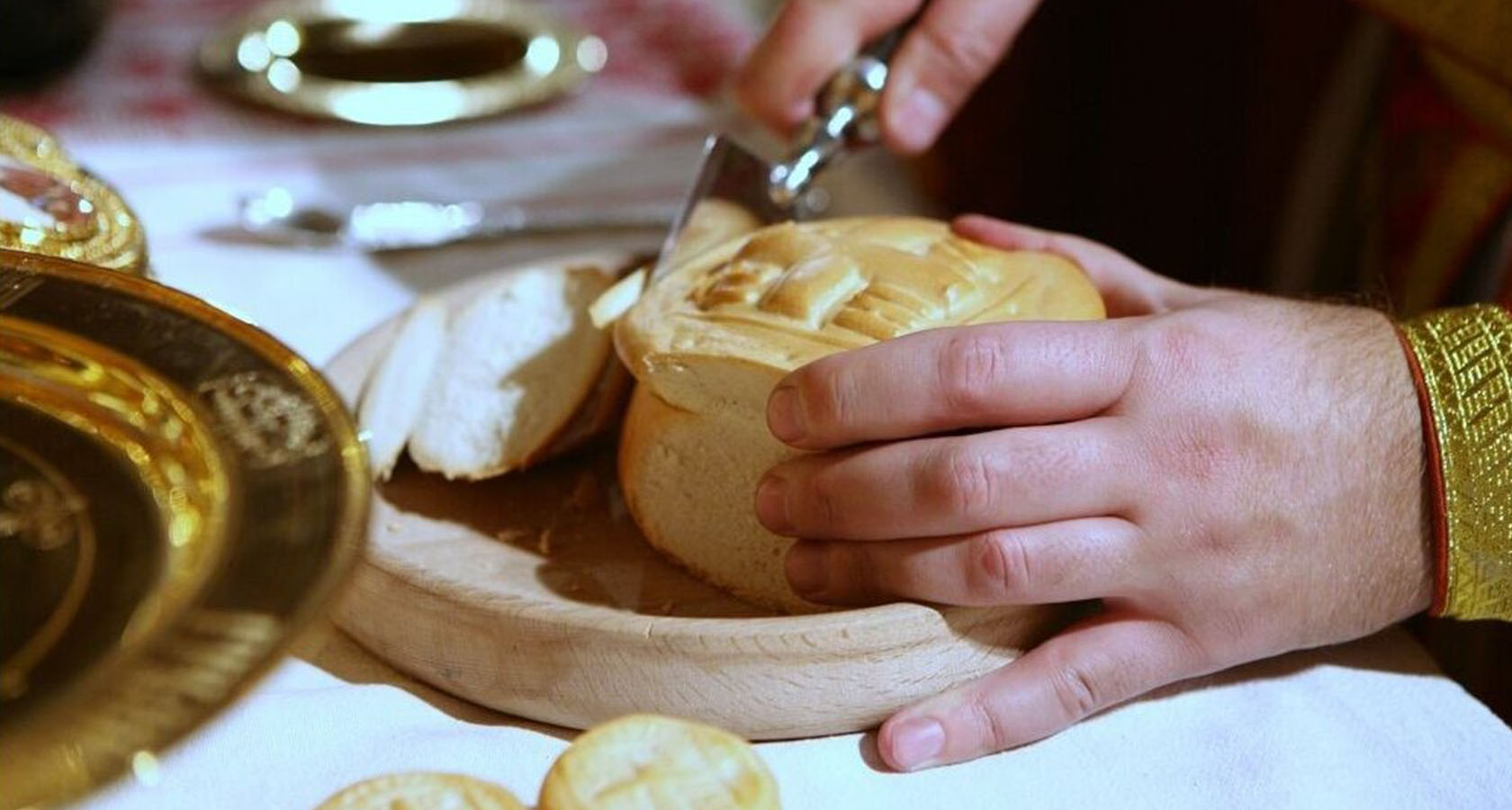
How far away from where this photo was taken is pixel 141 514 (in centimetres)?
63

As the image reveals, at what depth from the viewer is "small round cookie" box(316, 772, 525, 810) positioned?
63 centimetres

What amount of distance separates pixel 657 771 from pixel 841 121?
64cm

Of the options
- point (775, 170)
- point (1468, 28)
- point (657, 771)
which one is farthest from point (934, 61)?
point (657, 771)

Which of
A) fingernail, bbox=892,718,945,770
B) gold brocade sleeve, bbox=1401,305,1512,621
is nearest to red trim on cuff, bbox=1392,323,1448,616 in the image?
gold brocade sleeve, bbox=1401,305,1512,621

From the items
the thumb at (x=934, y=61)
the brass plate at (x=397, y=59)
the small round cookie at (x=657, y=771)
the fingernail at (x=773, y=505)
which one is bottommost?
the brass plate at (x=397, y=59)

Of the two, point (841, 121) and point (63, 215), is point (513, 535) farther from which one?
point (841, 121)

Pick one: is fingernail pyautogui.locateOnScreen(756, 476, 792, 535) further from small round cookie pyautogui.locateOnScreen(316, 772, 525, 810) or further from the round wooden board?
small round cookie pyautogui.locateOnScreen(316, 772, 525, 810)

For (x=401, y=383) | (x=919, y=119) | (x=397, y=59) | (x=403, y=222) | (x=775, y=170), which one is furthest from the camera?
(x=397, y=59)

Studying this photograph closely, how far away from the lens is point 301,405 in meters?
0.63

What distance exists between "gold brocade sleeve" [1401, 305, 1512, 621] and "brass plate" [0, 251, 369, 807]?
530mm

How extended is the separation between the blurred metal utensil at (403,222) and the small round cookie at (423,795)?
0.78 metres

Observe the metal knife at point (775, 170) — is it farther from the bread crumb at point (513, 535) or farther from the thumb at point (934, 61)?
the bread crumb at point (513, 535)

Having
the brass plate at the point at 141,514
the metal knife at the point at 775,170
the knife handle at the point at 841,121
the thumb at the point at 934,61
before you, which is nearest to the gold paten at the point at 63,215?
the brass plate at the point at 141,514

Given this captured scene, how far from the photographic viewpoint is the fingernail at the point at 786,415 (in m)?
0.78
